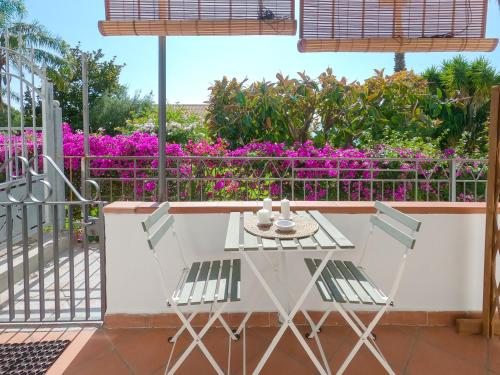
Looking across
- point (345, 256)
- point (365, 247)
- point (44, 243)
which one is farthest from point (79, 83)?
point (365, 247)

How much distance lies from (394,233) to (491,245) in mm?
793

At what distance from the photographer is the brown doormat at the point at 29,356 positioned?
2.30 metres

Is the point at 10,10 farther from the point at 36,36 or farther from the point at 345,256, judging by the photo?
the point at 345,256

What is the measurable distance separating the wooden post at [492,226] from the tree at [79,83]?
17.7m

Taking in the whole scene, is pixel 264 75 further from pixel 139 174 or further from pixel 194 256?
pixel 194 256

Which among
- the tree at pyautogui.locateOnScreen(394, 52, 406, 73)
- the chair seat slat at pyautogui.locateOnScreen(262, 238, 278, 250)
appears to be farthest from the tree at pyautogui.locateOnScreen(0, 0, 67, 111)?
the chair seat slat at pyautogui.locateOnScreen(262, 238, 278, 250)

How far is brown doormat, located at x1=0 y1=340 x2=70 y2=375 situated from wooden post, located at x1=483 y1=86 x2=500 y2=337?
2514 mm

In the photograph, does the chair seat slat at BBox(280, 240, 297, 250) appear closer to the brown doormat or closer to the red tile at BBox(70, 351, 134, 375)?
the red tile at BBox(70, 351, 134, 375)

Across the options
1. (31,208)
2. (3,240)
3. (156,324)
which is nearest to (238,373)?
(156,324)

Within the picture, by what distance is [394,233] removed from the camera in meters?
2.28

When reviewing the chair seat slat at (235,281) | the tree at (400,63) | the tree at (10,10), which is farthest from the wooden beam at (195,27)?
the tree at (10,10)

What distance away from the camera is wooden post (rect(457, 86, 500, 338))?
2.59 metres

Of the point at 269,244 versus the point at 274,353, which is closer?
the point at 269,244

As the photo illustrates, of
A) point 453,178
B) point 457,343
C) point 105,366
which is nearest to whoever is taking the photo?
point 105,366
